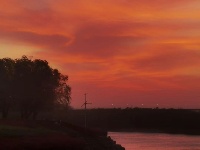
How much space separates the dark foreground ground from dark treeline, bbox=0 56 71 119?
14674 millimetres

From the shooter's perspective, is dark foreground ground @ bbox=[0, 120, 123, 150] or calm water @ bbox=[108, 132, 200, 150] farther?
calm water @ bbox=[108, 132, 200, 150]

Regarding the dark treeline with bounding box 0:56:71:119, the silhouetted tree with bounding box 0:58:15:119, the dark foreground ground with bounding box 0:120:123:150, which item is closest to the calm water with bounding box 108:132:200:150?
the dark foreground ground with bounding box 0:120:123:150

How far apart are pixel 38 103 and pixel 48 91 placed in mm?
4285

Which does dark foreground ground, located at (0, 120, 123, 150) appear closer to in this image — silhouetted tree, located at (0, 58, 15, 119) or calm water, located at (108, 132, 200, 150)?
calm water, located at (108, 132, 200, 150)

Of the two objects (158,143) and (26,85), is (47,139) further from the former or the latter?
(158,143)

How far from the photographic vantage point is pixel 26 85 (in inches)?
4144

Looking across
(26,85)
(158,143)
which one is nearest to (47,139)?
(26,85)

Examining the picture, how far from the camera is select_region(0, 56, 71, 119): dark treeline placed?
10319 cm

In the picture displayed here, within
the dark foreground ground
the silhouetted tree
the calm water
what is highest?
the silhouetted tree

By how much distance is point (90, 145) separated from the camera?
73.7 meters

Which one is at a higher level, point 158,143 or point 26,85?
point 26,85

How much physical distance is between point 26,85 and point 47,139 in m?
46.6

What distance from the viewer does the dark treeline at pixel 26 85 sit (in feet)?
339

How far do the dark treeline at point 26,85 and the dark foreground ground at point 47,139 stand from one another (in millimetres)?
14674
